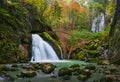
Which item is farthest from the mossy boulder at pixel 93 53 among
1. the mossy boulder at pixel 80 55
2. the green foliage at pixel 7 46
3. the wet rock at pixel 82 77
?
the wet rock at pixel 82 77

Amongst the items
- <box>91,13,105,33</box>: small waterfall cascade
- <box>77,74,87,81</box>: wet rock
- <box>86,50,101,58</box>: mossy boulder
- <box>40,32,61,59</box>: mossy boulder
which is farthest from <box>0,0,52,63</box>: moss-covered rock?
<box>91,13,105,33</box>: small waterfall cascade

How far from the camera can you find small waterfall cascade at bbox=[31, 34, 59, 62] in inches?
819

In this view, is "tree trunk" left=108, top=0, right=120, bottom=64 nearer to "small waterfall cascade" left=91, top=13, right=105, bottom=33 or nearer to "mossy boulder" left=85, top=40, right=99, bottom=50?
"mossy boulder" left=85, top=40, right=99, bottom=50

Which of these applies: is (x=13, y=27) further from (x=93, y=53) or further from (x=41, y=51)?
(x=93, y=53)

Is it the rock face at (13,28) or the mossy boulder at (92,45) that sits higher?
the rock face at (13,28)

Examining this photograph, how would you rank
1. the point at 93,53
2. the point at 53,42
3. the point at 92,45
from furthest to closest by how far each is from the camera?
the point at 92,45, the point at 53,42, the point at 93,53

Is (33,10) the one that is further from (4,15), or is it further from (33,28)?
(4,15)

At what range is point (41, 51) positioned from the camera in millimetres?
21328

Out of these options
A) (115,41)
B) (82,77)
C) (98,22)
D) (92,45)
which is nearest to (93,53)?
(92,45)

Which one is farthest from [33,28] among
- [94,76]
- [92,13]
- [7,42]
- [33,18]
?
[92,13]

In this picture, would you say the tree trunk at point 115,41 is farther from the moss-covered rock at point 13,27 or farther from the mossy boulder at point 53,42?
the moss-covered rock at point 13,27

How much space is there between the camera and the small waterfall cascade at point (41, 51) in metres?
20.8

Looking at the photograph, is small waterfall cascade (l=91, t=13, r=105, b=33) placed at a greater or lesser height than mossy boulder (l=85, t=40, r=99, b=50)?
greater

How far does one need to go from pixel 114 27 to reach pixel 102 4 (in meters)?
17.5
